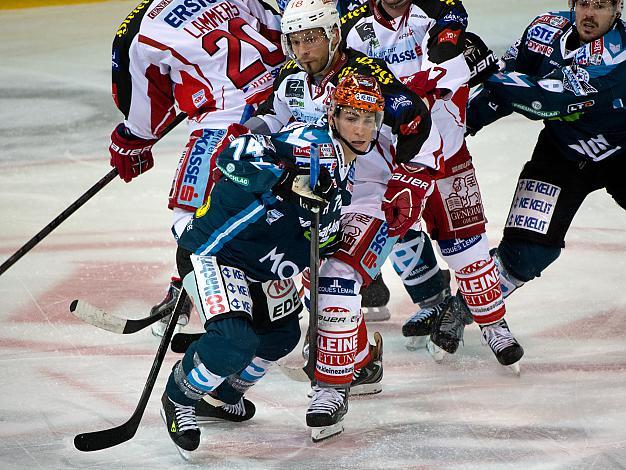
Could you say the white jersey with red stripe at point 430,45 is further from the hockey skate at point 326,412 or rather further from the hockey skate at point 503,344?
the hockey skate at point 326,412

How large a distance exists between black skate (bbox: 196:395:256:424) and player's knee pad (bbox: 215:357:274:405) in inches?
1.0

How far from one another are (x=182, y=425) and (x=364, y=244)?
701 millimetres

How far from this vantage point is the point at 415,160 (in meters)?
3.22

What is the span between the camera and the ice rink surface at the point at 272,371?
3119 millimetres

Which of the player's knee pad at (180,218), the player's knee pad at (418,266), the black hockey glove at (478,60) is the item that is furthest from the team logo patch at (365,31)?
the player's knee pad at (180,218)

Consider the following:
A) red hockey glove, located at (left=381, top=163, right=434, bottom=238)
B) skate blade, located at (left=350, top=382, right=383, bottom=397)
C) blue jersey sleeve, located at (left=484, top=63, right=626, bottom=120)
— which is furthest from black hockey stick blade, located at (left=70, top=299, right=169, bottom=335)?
blue jersey sleeve, located at (left=484, top=63, right=626, bottom=120)

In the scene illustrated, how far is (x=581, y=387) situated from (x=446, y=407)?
17.4 inches

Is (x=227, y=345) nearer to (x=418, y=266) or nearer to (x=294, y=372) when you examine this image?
(x=294, y=372)

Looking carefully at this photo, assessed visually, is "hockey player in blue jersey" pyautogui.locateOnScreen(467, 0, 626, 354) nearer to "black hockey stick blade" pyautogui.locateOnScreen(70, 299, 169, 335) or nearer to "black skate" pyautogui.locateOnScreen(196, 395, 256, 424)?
"black skate" pyautogui.locateOnScreen(196, 395, 256, 424)

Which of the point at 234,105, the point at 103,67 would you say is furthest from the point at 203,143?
the point at 103,67

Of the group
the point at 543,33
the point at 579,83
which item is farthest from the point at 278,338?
the point at 543,33

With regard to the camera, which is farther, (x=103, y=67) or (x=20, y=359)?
(x=103, y=67)

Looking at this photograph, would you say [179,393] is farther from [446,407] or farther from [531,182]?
[531,182]

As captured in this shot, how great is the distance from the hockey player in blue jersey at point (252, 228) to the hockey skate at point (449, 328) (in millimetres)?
720
